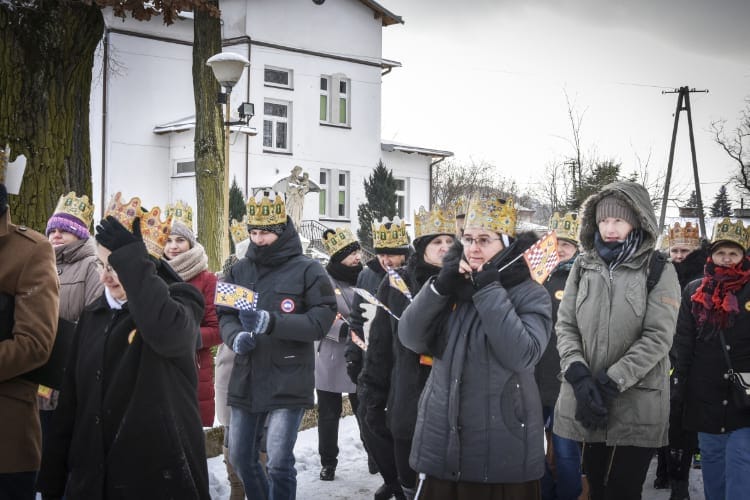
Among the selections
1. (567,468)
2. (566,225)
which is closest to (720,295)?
(567,468)

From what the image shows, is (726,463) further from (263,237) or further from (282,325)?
(263,237)

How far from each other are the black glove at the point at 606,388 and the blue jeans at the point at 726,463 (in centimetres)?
103

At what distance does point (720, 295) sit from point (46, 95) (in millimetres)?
5725

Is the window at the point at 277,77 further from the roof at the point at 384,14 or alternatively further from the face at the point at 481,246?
the face at the point at 481,246

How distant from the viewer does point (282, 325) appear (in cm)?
563

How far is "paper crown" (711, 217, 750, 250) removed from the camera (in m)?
6.07

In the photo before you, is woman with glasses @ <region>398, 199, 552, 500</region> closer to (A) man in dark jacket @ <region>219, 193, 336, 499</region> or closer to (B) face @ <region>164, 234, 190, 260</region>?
(A) man in dark jacket @ <region>219, 193, 336, 499</region>

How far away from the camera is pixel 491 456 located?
4.06 metres

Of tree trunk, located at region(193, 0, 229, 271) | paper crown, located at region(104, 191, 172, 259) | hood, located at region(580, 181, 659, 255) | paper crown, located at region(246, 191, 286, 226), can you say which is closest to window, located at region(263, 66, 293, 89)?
tree trunk, located at region(193, 0, 229, 271)

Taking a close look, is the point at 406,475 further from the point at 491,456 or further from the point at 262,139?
the point at 262,139

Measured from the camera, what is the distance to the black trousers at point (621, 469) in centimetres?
488

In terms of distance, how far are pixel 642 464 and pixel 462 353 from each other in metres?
1.54

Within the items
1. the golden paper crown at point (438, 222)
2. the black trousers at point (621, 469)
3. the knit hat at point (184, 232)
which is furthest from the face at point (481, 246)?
the knit hat at point (184, 232)

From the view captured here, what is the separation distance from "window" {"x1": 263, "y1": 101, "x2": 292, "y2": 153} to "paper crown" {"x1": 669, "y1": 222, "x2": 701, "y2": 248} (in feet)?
84.9
